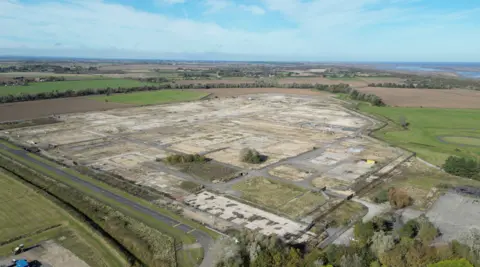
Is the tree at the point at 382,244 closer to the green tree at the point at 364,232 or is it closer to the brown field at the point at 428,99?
the green tree at the point at 364,232

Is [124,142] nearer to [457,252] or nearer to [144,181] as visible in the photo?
[144,181]

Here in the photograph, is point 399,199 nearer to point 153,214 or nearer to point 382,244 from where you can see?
point 382,244

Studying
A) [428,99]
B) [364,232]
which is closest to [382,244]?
[364,232]

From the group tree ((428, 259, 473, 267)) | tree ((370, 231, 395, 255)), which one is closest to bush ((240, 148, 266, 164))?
tree ((370, 231, 395, 255))

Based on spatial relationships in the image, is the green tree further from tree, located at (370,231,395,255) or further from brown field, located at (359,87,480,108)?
brown field, located at (359,87,480,108)

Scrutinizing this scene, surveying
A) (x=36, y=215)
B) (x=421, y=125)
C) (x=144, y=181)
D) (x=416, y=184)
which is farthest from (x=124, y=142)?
(x=421, y=125)

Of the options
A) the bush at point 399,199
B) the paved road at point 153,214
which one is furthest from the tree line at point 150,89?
the bush at point 399,199

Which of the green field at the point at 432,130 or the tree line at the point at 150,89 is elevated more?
the tree line at the point at 150,89
